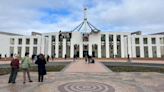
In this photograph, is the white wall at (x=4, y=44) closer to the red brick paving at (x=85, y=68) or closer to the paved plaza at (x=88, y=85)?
the red brick paving at (x=85, y=68)

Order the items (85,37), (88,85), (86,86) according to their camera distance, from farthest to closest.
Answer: (85,37), (88,85), (86,86)

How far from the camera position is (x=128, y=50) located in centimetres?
4134

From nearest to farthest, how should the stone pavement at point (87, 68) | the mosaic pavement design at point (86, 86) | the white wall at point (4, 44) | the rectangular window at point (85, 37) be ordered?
the mosaic pavement design at point (86, 86) < the stone pavement at point (87, 68) < the rectangular window at point (85, 37) < the white wall at point (4, 44)

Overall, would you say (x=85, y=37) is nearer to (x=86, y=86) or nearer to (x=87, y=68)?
(x=87, y=68)

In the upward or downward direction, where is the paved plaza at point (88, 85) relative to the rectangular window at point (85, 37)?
downward

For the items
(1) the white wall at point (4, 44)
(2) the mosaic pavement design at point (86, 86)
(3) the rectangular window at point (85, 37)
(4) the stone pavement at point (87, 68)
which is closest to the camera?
(2) the mosaic pavement design at point (86, 86)

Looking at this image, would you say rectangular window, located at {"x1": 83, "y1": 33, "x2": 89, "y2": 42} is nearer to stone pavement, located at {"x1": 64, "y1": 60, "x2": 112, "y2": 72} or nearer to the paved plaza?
stone pavement, located at {"x1": 64, "y1": 60, "x2": 112, "y2": 72}

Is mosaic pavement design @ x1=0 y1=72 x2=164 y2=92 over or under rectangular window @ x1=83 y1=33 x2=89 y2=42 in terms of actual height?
under

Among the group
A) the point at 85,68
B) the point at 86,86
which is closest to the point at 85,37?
the point at 85,68

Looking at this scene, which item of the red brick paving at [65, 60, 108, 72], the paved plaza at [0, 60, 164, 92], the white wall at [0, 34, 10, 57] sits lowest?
the red brick paving at [65, 60, 108, 72]

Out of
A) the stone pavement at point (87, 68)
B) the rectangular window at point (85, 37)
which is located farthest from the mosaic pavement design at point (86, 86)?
the rectangular window at point (85, 37)

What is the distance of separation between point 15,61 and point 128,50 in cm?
4240

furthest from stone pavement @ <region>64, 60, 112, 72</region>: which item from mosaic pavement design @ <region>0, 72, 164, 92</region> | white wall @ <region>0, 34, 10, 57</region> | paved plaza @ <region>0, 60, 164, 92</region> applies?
white wall @ <region>0, 34, 10, 57</region>

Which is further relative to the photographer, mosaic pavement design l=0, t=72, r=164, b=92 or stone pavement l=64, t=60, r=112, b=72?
stone pavement l=64, t=60, r=112, b=72
